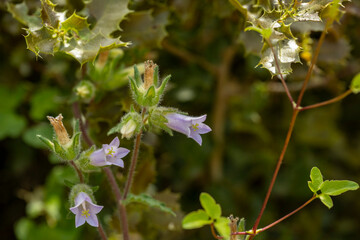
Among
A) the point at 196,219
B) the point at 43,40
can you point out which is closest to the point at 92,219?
the point at 196,219

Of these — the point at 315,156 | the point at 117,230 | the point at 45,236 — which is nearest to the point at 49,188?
the point at 45,236

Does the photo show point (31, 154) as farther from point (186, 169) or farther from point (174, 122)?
point (174, 122)

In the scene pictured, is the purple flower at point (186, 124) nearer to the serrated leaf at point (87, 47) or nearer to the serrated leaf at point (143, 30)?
the serrated leaf at point (87, 47)

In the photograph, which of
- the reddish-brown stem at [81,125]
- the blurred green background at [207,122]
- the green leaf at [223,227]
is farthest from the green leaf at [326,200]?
the reddish-brown stem at [81,125]

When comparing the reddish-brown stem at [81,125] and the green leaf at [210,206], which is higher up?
the green leaf at [210,206]

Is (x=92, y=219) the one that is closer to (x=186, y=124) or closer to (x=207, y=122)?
(x=186, y=124)

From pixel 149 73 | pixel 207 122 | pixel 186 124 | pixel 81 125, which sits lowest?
pixel 207 122
